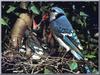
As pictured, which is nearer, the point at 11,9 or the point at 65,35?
the point at 11,9

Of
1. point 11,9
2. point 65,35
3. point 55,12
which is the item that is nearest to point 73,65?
point 65,35

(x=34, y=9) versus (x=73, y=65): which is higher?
(x=34, y=9)

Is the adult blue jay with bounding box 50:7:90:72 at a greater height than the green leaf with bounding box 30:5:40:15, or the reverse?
the green leaf with bounding box 30:5:40:15

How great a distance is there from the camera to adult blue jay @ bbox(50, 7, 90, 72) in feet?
17.0

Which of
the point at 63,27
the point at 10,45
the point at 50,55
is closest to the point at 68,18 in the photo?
the point at 63,27

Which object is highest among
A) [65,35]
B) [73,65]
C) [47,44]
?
[65,35]

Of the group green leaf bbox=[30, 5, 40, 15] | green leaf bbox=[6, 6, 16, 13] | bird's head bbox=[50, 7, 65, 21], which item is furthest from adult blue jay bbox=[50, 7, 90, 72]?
green leaf bbox=[6, 6, 16, 13]

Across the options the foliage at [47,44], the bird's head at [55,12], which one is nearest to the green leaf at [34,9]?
the foliage at [47,44]

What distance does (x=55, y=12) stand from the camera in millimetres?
5168

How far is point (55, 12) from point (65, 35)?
49 centimetres

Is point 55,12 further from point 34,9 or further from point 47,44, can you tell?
point 47,44

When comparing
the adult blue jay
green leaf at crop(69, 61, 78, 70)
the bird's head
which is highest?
the bird's head

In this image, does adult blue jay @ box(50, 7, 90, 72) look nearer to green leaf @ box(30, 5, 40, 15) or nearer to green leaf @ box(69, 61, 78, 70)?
green leaf @ box(69, 61, 78, 70)

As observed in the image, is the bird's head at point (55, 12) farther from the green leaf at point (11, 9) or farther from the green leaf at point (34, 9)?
the green leaf at point (11, 9)
